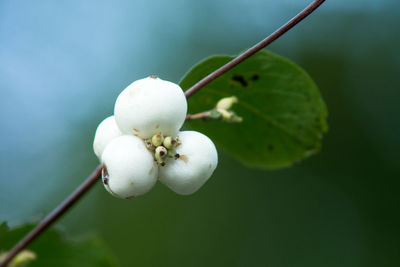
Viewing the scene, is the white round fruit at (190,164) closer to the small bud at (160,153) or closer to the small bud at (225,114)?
the small bud at (160,153)

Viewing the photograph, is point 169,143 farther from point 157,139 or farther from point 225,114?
point 225,114

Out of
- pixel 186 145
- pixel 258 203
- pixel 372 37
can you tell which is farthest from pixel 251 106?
pixel 372 37

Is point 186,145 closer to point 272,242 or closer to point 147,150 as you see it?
point 147,150

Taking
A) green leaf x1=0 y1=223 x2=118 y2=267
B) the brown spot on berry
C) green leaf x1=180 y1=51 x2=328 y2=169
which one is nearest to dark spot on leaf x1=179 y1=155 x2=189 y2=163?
the brown spot on berry

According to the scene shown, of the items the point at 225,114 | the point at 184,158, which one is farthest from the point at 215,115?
the point at 184,158

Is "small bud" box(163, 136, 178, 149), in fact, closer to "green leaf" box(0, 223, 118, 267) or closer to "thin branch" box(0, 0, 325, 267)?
"thin branch" box(0, 0, 325, 267)

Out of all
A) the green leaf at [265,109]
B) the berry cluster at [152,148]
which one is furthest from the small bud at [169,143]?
the green leaf at [265,109]

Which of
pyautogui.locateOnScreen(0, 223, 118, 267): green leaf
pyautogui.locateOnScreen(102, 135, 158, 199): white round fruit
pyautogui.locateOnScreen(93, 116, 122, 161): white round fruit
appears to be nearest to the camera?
pyautogui.locateOnScreen(102, 135, 158, 199): white round fruit
